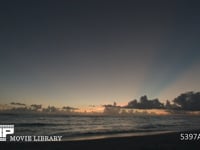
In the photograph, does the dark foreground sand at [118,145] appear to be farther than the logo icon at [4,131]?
Yes

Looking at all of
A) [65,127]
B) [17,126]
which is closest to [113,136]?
[65,127]

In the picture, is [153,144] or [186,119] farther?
[153,144]

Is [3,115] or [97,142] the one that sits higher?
[3,115]

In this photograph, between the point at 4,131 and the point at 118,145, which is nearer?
the point at 4,131

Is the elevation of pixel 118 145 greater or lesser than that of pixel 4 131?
lesser

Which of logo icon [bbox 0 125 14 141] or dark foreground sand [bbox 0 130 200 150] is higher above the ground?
logo icon [bbox 0 125 14 141]

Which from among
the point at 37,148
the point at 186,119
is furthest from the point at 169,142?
the point at 37,148

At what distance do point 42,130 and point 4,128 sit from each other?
1391mm

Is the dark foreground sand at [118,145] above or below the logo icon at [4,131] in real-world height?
below

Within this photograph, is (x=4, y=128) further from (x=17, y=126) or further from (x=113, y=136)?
(x=113, y=136)

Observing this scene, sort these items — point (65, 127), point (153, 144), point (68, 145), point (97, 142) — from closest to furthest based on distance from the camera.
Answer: point (68, 145) → point (97, 142) → point (153, 144) → point (65, 127)

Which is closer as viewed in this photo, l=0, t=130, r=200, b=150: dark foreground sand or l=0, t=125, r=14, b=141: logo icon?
l=0, t=125, r=14, b=141: logo icon

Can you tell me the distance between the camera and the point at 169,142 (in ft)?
18.0

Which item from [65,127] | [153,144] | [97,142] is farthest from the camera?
[65,127]
